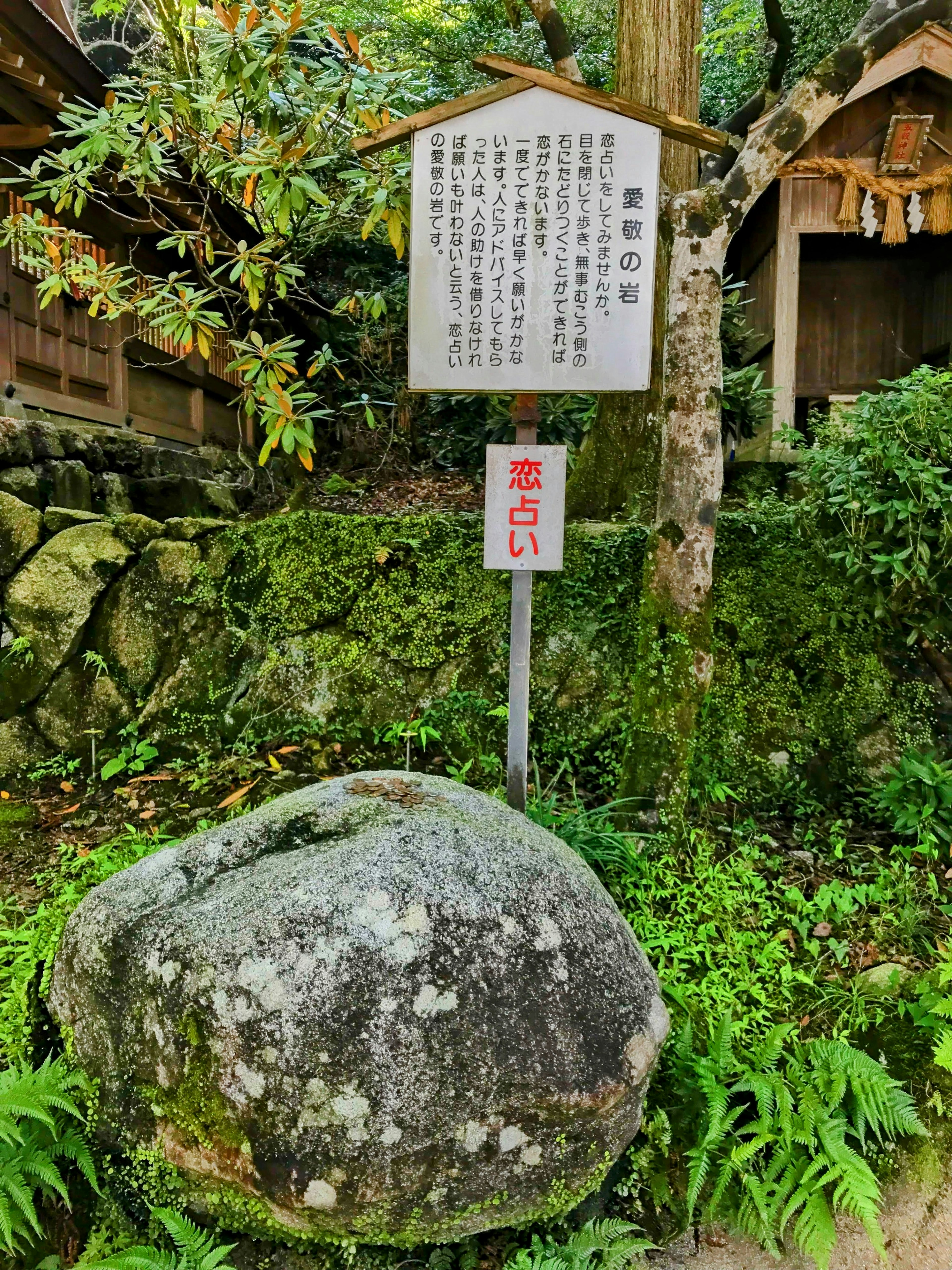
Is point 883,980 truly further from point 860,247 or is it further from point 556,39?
point 860,247

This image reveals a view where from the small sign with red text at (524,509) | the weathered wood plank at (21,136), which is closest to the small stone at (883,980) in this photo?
the small sign with red text at (524,509)

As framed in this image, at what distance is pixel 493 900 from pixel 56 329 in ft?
22.2

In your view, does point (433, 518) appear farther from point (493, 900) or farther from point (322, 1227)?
point (322, 1227)

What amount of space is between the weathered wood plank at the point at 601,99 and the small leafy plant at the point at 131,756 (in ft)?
12.0

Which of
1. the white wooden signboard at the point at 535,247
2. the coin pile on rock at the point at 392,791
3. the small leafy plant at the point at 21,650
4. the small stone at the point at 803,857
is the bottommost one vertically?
the small stone at the point at 803,857

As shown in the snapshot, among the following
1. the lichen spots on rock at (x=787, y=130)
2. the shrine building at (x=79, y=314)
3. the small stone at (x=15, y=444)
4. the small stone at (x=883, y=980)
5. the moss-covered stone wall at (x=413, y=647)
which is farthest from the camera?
the shrine building at (x=79, y=314)

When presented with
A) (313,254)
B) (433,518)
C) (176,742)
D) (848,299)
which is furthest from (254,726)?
(848,299)

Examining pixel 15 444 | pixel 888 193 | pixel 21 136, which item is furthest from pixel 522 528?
pixel 888 193

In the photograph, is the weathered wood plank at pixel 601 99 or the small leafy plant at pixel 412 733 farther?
the small leafy plant at pixel 412 733

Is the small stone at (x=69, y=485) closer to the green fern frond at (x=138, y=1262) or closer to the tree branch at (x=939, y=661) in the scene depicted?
the green fern frond at (x=138, y=1262)

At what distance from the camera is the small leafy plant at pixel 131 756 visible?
171 inches

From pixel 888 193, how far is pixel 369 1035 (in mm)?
9255

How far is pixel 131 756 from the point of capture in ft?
14.6

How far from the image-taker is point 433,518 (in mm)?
4691
